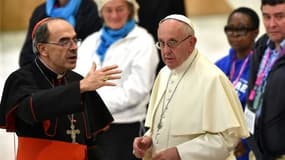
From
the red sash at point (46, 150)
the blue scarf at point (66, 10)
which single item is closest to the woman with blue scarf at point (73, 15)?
the blue scarf at point (66, 10)

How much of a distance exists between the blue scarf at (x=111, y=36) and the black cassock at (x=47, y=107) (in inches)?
58.5

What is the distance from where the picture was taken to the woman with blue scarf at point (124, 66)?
218 inches

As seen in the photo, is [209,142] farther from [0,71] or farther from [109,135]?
[0,71]

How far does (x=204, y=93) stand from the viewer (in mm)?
4023

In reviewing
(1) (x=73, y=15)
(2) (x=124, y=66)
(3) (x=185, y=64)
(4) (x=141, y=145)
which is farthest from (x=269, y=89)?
(1) (x=73, y=15)

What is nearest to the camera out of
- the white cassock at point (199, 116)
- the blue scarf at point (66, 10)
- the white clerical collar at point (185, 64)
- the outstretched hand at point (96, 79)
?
the outstretched hand at point (96, 79)

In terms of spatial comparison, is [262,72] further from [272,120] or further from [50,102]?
[50,102]

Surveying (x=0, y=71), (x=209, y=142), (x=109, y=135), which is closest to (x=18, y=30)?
(x=0, y=71)

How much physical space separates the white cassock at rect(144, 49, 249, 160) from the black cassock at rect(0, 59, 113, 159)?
0.38 meters

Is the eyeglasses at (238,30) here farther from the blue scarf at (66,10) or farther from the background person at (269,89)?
the blue scarf at (66,10)

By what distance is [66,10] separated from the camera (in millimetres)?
6172

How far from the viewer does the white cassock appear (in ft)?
13.0

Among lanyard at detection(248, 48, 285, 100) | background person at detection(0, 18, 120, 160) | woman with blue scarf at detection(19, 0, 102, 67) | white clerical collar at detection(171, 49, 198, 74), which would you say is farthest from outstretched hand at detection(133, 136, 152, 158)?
woman with blue scarf at detection(19, 0, 102, 67)

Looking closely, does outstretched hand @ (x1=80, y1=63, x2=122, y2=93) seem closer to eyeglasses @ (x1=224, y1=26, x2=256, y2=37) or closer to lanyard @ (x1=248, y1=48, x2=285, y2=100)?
lanyard @ (x1=248, y1=48, x2=285, y2=100)
